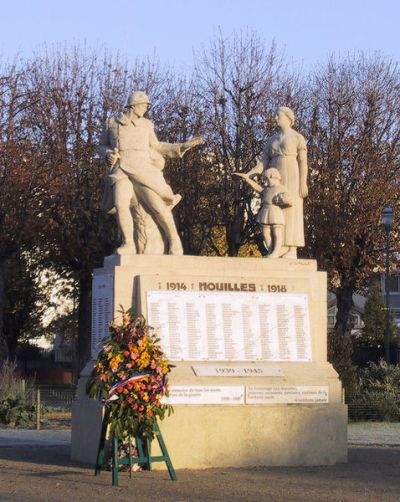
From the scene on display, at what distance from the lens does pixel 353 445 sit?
21000mm

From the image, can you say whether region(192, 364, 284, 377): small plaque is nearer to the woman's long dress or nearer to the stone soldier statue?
the stone soldier statue

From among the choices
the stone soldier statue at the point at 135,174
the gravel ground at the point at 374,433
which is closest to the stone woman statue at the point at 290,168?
the stone soldier statue at the point at 135,174

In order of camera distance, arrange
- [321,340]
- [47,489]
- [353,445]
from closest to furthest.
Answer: [47,489]
[321,340]
[353,445]

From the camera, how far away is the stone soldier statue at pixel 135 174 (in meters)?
17.4

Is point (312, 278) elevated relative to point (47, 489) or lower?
elevated

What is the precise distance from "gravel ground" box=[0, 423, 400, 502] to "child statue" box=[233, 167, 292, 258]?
3.42m

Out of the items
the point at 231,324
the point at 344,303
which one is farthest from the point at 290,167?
the point at 344,303

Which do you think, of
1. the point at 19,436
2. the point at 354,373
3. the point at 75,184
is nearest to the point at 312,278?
the point at 19,436

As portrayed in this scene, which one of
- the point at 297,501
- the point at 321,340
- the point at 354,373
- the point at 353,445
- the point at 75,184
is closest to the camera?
the point at 297,501

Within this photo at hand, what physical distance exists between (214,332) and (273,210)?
2552mm

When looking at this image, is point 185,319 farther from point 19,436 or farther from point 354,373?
point 354,373

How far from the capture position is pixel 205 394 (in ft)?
53.7

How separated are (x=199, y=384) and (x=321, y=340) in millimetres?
2294

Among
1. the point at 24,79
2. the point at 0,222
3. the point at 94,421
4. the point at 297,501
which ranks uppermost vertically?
the point at 24,79
